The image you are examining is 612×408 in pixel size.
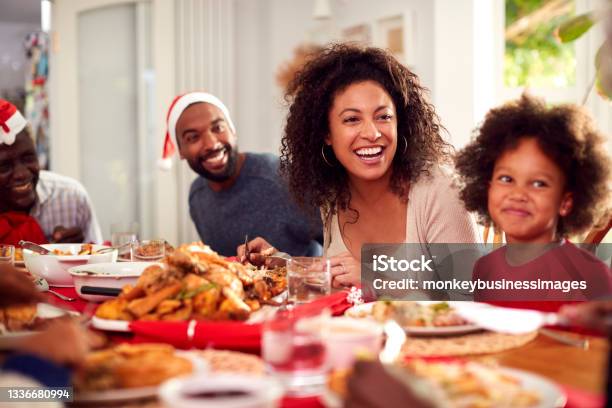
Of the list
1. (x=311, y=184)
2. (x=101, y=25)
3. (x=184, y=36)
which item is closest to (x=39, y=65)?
(x=101, y=25)

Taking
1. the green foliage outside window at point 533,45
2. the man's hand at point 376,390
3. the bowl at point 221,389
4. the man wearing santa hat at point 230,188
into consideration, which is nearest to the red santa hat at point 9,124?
the man wearing santa hat at point 230,188

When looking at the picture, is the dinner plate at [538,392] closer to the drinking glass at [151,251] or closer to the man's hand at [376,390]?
the man's hand at [376,390]

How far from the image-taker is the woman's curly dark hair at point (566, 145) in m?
1.36

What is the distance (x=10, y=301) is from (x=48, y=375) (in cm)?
24

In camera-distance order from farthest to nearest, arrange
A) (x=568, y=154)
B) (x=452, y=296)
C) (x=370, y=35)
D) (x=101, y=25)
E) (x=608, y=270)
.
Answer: (x=101, y=25)
(x=370, y=35)
(x=452, y=296)
(x=608, y=270)
(x=568, y=154)

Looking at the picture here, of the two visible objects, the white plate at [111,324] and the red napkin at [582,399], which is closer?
the red napkin at [582,399]

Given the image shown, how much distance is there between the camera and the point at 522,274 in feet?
A: 5.19

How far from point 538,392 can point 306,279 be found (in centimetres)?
78

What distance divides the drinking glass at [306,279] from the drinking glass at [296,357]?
59 cm

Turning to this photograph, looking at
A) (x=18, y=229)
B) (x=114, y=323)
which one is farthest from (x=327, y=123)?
(x=18, y=229)

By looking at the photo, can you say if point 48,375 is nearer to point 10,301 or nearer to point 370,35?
point 10,301

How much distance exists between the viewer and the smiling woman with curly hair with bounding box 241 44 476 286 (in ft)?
7.01

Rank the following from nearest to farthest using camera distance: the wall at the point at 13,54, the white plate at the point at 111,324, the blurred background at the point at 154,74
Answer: the white plate at the point at 111,324 < the blurred background at the point at 154,74 < the wall at the point at 13,54

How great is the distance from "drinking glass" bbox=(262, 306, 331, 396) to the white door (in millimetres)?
4771
